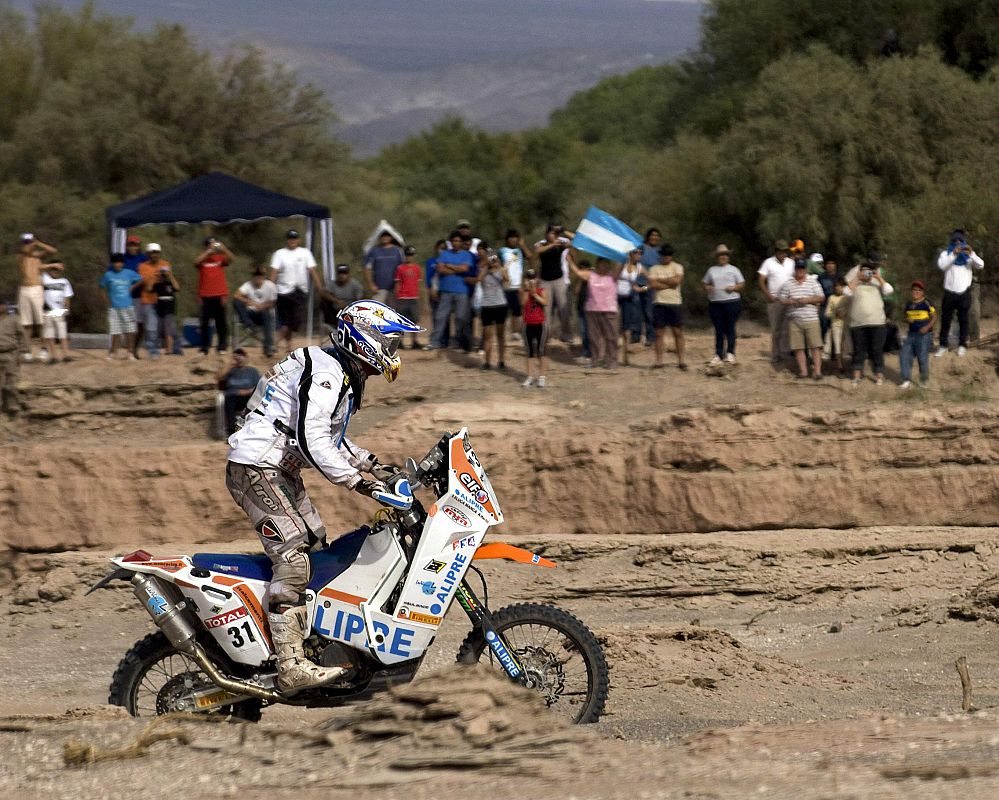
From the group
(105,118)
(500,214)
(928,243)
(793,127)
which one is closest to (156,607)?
(928,243)

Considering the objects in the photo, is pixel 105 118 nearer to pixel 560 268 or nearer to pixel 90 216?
pixel 90 216

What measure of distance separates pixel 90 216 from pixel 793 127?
15.8m

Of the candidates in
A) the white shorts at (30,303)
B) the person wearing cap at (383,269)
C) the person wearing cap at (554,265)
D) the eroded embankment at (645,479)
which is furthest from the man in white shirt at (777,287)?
the white shorts at (30,303)

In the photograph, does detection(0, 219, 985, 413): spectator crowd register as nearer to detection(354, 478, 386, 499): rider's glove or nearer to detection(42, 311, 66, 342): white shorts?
detection(42, 311, 66, 342): white shorts

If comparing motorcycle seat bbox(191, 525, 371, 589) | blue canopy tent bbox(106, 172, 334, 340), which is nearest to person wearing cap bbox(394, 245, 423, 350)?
blue canopy tent bbox(106, 172, 334, 340)

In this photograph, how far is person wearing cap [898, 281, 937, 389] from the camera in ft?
57.9

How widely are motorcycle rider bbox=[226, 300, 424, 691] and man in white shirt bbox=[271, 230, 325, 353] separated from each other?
11.7 metres

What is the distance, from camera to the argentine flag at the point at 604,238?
66.2ft

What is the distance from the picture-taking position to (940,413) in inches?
616

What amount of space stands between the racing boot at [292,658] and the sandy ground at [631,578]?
469mm

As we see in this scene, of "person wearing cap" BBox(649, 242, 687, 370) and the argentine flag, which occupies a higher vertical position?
the argentine flag

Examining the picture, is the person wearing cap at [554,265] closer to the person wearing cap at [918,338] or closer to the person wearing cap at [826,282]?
the person wearing cap at [826,282]

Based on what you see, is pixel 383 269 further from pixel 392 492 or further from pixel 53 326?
pixel 392 492

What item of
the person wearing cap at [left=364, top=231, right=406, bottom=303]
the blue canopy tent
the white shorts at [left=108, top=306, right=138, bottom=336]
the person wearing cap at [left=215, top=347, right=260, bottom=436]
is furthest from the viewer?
the blue canopy tent
